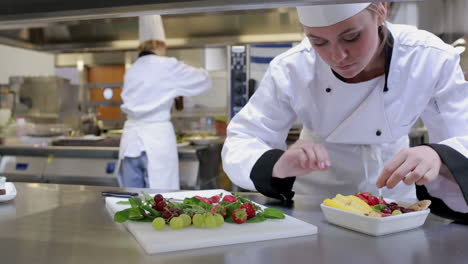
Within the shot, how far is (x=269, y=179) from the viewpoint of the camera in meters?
1.18

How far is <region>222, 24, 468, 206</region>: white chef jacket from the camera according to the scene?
49.1 inches

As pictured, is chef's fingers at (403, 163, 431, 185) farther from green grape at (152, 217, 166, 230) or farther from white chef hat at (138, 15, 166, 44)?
white chef hat at (138, 15, 166, 44)

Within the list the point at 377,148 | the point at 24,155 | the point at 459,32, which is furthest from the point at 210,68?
the point at 377,148

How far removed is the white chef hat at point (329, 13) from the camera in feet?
3.28

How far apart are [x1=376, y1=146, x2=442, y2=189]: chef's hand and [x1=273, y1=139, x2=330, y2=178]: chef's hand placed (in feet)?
0.45

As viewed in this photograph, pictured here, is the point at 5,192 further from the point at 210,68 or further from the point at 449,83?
the point at 210,68

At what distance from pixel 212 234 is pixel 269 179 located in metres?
0.39

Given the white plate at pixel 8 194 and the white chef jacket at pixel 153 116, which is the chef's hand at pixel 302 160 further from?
the white chef jacket at pixel 153 116

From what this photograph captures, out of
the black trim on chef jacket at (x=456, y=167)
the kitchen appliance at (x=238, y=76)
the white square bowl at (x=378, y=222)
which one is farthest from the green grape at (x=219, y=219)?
the kitchen appliance at (x=238, y=76)

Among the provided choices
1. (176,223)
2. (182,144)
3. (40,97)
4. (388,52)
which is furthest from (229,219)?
(40,97)

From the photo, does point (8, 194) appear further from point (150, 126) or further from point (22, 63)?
point (22, 63)

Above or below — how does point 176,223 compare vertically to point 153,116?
below

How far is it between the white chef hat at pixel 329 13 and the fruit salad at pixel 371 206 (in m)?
0.41

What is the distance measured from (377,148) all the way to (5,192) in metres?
1.11
